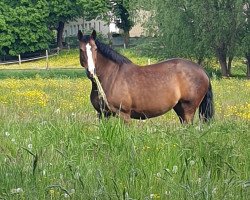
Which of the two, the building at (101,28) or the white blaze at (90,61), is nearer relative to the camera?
the white blaze at (90,61)

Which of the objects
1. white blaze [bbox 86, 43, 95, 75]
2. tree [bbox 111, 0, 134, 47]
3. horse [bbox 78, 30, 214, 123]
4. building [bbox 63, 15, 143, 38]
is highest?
white blaze [bbox 86, 43, 95, 75]

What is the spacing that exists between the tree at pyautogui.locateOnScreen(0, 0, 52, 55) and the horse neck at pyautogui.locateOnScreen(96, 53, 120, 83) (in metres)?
55.8

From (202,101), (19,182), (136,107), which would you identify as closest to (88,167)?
(19,182)

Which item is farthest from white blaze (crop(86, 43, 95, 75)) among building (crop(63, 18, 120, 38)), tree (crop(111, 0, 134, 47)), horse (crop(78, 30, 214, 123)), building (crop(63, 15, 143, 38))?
building (crop(63, 15, 143, 38))

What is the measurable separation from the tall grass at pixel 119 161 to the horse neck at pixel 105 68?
249cm

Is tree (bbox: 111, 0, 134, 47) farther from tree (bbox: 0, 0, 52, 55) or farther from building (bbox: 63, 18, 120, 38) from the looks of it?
tree (bbox: 0, 0, 52, 55)

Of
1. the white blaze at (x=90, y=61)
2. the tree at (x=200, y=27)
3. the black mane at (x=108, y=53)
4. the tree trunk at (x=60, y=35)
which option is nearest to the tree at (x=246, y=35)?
the tree at (x=200, y=27)

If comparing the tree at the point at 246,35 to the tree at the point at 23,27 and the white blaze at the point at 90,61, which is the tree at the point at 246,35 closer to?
the tree at the point at 23,27

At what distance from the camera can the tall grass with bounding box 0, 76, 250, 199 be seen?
488 centimetres

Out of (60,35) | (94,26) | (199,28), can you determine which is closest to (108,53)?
(199,28)

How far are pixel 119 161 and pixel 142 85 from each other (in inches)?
214

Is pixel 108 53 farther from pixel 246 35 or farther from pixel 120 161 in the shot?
pixel 246 35

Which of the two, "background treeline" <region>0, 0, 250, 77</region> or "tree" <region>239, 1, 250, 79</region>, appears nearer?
"tree" <region>239, 1, 250, 79</region>

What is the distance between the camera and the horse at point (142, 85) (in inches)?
425
